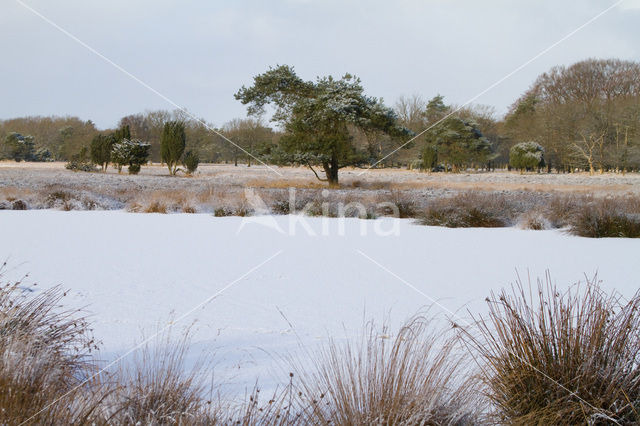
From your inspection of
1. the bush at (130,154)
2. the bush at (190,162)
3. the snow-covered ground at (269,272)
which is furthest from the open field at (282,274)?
the bush at (190,162)

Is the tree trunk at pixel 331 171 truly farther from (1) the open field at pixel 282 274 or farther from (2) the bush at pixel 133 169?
(2) the bush at pixel 133 169

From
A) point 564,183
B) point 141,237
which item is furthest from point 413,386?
point 564,183

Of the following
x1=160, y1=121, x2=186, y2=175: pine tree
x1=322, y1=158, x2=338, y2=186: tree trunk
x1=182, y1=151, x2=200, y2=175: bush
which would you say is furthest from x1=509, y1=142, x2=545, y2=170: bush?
x1=160, y1=121, x2=186, y2=175: pine tree

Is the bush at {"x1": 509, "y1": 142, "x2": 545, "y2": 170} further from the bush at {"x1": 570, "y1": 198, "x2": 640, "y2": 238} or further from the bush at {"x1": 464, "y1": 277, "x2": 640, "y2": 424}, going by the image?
the bush at {"x1": 464, "y1": 277, "x2": 640, "y2": 424}

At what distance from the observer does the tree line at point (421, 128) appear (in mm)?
16969

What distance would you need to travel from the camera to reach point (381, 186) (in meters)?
18.5

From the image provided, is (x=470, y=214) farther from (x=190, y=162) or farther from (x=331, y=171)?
(x=190, y=162)

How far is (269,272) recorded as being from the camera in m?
4.85

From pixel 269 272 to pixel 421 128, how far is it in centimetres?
2055

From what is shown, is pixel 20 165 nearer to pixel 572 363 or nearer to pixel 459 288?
pixel 459 288

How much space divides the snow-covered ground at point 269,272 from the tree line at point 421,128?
9470mm

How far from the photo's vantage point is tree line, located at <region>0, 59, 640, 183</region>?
1697 cm

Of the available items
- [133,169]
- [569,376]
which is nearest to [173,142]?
[133,169]

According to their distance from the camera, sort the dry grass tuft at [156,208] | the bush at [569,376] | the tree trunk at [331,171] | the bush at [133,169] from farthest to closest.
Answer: the bush at [133,169]
the tree trunk at [331,171]
the dry grass tuft at [156,208]
the bush at [569,376]
